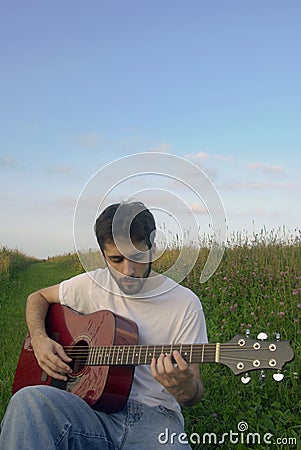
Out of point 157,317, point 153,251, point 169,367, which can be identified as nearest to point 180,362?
point 169,367

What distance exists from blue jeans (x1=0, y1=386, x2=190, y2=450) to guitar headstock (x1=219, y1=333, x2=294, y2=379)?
48 cm

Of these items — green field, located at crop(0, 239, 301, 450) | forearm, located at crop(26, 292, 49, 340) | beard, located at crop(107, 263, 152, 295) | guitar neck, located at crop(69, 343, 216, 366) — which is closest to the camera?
guitar neck, located at crop(69, 343, 216, 366)

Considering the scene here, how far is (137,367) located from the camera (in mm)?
2686

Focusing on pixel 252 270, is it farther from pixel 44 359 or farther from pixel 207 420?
pixel 44 359

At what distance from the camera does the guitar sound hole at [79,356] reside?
2781 mm

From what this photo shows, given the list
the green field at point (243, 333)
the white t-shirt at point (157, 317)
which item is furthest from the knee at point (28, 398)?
the green field at point (243, 333)

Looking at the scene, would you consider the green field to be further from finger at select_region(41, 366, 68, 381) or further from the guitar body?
finger at select_region(41, 366, 68, 381)

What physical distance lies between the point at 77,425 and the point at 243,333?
2971mm

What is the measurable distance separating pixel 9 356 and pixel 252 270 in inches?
122

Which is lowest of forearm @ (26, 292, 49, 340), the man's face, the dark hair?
forearm @ (26, 292, 49, 340)

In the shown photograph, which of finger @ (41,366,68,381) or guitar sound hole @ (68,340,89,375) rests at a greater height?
guitar sound hole @ (68,340,89,375)

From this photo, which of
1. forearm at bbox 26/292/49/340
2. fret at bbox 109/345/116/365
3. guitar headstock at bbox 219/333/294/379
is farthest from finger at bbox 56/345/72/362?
guitar headstock at bbox 219/333/294/379

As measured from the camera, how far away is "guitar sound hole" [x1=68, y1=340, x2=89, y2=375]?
278cm

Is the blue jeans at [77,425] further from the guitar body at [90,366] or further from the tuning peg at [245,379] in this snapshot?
the tuning peg at [245,379]
